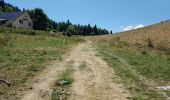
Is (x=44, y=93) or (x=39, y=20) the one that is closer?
(x=44, y=93)

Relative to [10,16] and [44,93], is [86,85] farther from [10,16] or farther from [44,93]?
[10,16]

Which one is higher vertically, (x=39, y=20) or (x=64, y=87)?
(x=39, y=20)

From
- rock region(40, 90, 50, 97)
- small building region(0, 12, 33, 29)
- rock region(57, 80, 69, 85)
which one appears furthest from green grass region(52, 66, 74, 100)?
small building region(0, 12, 33, 29)

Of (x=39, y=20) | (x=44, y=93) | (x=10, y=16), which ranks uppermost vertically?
(x=10, y=16)

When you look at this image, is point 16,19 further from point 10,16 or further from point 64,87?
point 64,87

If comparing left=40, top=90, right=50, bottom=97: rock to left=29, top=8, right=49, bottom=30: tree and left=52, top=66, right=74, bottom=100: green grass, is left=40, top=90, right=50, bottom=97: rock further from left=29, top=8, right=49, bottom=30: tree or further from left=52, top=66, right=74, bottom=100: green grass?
left=29, top=8, right=49, bottom=30: tree

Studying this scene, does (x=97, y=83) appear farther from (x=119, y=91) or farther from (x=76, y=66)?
(x=76, y=66)

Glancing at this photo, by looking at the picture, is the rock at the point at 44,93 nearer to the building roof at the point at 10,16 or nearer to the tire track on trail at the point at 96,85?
the tire track on trail at the point at 96,85

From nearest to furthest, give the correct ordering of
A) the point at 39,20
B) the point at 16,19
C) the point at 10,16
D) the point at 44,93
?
the point at 44,93, the point at 16,19, the point at 10,16, the point at 39,20

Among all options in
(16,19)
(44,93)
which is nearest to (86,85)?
(44,93)

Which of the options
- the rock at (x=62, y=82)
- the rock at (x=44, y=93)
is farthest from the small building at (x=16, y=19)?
the rock at (x=44, y=93)

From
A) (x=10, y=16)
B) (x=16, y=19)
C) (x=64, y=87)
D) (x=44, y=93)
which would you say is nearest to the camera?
(x=44, y=93)

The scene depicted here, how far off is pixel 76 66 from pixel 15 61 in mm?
3383

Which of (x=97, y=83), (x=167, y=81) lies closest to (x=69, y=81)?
(x=97, y=83)
